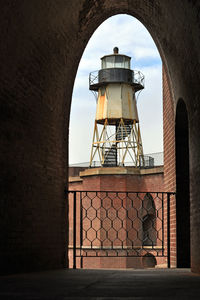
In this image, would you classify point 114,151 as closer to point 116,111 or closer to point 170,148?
point 116,111

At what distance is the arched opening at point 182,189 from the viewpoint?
841cm

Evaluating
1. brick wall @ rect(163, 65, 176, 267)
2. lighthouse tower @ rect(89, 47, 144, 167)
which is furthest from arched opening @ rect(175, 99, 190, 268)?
lighthouse tower @ rect(89, 47, 144, 167)

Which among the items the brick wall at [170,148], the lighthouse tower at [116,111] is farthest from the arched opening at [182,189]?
the lighthouse tower at [116,111]

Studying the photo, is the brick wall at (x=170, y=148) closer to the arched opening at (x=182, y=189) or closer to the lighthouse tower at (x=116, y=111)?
the arched opening at (x=182, y=189)

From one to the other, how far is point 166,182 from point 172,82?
7.15 ft

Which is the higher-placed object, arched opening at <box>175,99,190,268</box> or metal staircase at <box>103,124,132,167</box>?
metal staircase at <box>103,124,132,167</box>

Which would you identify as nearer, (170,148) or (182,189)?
(182,189)

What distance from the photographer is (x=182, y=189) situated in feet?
28.2

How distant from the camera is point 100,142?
90.4 feet

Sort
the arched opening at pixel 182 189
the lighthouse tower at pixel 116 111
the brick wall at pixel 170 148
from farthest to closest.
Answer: the lighthouse tower at pixel 116 111
the brick wall at pixel 170 148
the arched opening at pixel 182 189

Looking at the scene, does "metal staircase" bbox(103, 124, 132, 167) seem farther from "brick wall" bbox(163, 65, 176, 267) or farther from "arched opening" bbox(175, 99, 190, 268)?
"arched opening" bbox(175, 99, 190, 268)

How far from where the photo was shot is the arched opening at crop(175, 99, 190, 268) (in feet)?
27.6

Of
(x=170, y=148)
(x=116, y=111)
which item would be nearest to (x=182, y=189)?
(x=170, y=148)

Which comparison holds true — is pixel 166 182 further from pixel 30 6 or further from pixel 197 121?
pixel 30 6
